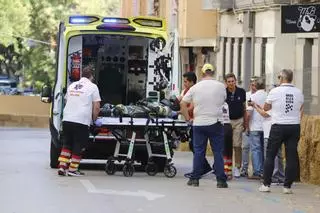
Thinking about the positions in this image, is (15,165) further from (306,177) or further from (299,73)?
(299,73)

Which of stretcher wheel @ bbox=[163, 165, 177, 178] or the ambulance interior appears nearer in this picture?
stretcher wheel @ bbox=[163, 165, 177, 178]

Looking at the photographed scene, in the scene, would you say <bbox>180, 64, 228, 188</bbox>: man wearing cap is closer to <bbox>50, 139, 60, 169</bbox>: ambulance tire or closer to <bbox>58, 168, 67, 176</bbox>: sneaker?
<bbox>58, 168, 67, 176</bbox>: sneaker

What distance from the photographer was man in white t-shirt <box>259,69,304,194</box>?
14.3m

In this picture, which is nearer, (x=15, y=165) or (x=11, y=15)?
(x=15, y=165)

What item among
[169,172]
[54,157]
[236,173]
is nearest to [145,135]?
Result: [169,172]

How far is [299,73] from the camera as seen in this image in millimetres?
23969

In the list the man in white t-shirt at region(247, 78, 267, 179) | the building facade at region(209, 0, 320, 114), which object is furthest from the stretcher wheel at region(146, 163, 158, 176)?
the building facade at region(209, 0, 320, 114)

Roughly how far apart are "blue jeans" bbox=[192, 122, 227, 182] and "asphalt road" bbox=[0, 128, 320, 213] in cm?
31

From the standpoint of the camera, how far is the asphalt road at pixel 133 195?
1238 cm

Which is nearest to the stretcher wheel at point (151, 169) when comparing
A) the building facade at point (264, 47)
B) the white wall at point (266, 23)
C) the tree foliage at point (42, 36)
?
the building facade at point (264, 47)

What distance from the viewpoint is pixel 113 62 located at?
19906mm

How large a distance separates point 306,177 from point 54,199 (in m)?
5.19

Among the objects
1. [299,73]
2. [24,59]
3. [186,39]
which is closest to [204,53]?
[186,39]

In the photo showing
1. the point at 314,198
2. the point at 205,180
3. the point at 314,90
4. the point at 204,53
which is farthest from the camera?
the point at 204,53
